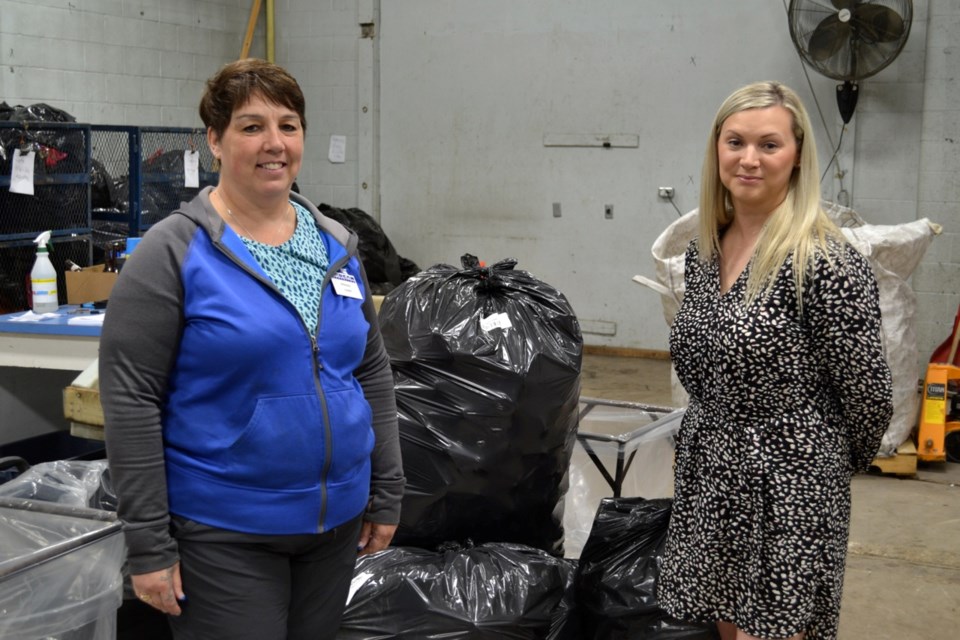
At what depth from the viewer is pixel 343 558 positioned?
5.08 ft

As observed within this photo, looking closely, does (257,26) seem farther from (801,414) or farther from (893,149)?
(801,414)

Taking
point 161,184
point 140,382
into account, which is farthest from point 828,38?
point 140,382

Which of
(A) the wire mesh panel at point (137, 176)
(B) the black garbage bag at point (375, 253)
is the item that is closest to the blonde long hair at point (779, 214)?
(A) the wire mesh panel at point (137, 176)

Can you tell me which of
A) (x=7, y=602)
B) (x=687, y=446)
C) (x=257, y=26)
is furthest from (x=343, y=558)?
(x=257, y=26)

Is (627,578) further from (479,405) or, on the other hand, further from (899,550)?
(899,550)

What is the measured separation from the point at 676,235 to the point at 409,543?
1.86m

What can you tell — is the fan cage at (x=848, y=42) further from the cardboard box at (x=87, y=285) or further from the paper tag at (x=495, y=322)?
the cardboard box at (x=87, y=285)

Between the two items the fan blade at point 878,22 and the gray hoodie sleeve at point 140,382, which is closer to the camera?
the gray hoodie sleeve at point 140,382

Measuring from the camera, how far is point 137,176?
4141mm

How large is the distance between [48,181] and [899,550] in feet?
10.3

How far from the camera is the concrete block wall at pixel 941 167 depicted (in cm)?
481

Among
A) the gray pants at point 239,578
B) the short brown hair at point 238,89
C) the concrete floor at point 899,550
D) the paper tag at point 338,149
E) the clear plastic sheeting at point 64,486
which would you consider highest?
the paper tag at point 338,149

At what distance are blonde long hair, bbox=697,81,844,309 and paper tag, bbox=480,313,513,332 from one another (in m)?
0.63

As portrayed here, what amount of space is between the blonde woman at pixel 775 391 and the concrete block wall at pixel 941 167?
3560mm
